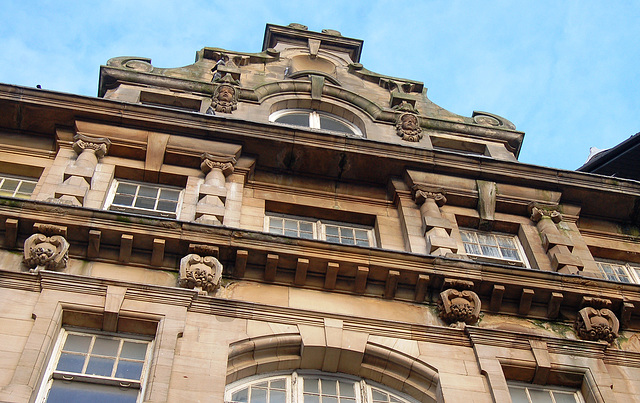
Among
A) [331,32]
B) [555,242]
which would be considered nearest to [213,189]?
[555,242]

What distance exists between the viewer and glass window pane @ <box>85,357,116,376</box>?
37.5 feet

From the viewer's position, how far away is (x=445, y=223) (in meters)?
16.1

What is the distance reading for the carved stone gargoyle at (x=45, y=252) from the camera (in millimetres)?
12758

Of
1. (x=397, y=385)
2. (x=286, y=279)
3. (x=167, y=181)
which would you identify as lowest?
(x=397, y=385)

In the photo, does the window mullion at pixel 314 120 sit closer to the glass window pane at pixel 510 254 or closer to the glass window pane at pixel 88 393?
the glass window pane at pixel 510 254

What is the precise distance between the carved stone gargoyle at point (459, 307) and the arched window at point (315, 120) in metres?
7.59

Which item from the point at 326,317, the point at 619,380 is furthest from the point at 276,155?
the point at 619,380

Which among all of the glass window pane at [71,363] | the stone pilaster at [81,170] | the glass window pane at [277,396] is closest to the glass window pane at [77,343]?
the glass window pane at [71,363]

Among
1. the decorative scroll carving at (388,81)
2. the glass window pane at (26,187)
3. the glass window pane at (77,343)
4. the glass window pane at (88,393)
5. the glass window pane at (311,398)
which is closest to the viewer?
the glass window pane at (88,393)

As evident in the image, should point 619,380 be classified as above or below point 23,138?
below

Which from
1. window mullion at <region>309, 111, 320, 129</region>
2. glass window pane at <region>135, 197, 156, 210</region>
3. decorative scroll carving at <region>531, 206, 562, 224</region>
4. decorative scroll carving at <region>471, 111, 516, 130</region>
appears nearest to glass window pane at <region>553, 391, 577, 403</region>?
decorative scroll carving at <region>531, 206, 562, 224</region>

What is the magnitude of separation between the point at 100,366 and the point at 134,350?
1.98 ft

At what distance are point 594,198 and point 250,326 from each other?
953cm

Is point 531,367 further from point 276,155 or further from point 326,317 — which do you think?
point 276,155
